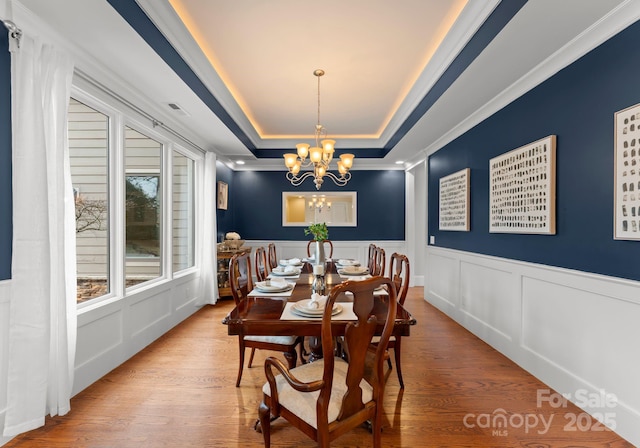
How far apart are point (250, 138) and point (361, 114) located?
1850mm

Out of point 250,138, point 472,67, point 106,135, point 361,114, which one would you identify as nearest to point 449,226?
point 361,114

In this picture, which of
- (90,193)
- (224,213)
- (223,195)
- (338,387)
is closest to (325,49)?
(90,193)

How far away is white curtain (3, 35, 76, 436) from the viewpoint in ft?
6.30

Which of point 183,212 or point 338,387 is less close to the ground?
point 183,212

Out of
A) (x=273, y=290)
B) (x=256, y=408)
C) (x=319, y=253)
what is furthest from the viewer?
(x=319, y=253)

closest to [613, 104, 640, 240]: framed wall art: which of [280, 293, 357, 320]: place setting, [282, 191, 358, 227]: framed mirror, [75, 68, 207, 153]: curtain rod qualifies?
[280, 293, 357, 320]: place setting

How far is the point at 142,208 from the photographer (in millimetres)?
3605

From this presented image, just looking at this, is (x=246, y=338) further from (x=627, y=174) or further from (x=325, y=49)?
(x=627, y=174)

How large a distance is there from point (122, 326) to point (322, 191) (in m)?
4.56

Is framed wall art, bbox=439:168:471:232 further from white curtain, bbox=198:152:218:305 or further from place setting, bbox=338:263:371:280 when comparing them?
white curtain, bbox=198:152:218:305

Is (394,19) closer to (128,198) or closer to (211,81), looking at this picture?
(211,81)

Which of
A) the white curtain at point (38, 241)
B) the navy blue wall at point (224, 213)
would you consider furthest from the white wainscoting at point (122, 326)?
the navy blue wall at point (224, 213)

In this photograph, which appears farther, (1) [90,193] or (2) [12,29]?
(1) [90,193]

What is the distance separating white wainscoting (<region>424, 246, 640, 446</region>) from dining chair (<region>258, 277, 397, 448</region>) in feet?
5.29
